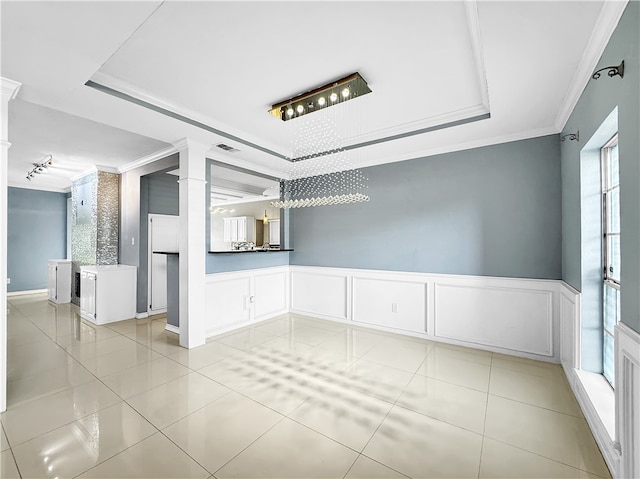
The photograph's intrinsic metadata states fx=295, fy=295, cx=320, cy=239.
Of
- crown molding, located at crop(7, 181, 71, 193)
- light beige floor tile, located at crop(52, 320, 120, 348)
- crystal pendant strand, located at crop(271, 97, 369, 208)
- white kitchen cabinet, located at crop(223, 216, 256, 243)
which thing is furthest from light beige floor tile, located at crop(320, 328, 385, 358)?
crown molding, located at crop(7, 181, 71, 193)

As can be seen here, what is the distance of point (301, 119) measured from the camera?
129 inches

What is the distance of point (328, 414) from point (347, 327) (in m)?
2.28

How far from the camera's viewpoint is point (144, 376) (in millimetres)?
2875

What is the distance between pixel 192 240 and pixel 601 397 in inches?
161

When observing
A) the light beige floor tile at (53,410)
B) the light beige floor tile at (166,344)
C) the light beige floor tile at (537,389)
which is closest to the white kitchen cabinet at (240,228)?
the light beige floor tile at (166,344)

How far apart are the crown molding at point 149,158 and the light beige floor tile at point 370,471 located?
12.7 ft

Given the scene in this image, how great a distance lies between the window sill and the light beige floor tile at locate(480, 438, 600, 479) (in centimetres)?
34

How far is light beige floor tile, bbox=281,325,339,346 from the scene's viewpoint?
3.92 m

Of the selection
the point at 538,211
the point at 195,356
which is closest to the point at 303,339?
the point at 195,356

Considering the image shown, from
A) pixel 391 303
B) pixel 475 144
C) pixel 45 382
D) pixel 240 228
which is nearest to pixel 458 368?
pixel 391 303

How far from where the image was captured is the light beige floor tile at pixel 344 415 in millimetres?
2016

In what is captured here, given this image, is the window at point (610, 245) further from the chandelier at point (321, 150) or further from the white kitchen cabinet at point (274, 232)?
the white kitchen cabinet at point (274, 232)

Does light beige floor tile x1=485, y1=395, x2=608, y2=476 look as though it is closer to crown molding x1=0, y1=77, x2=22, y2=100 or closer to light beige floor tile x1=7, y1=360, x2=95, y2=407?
light beige floor tile x1=7, y1=360, x2=95, y2=407

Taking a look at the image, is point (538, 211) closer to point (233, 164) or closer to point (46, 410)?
point (233, 164)
